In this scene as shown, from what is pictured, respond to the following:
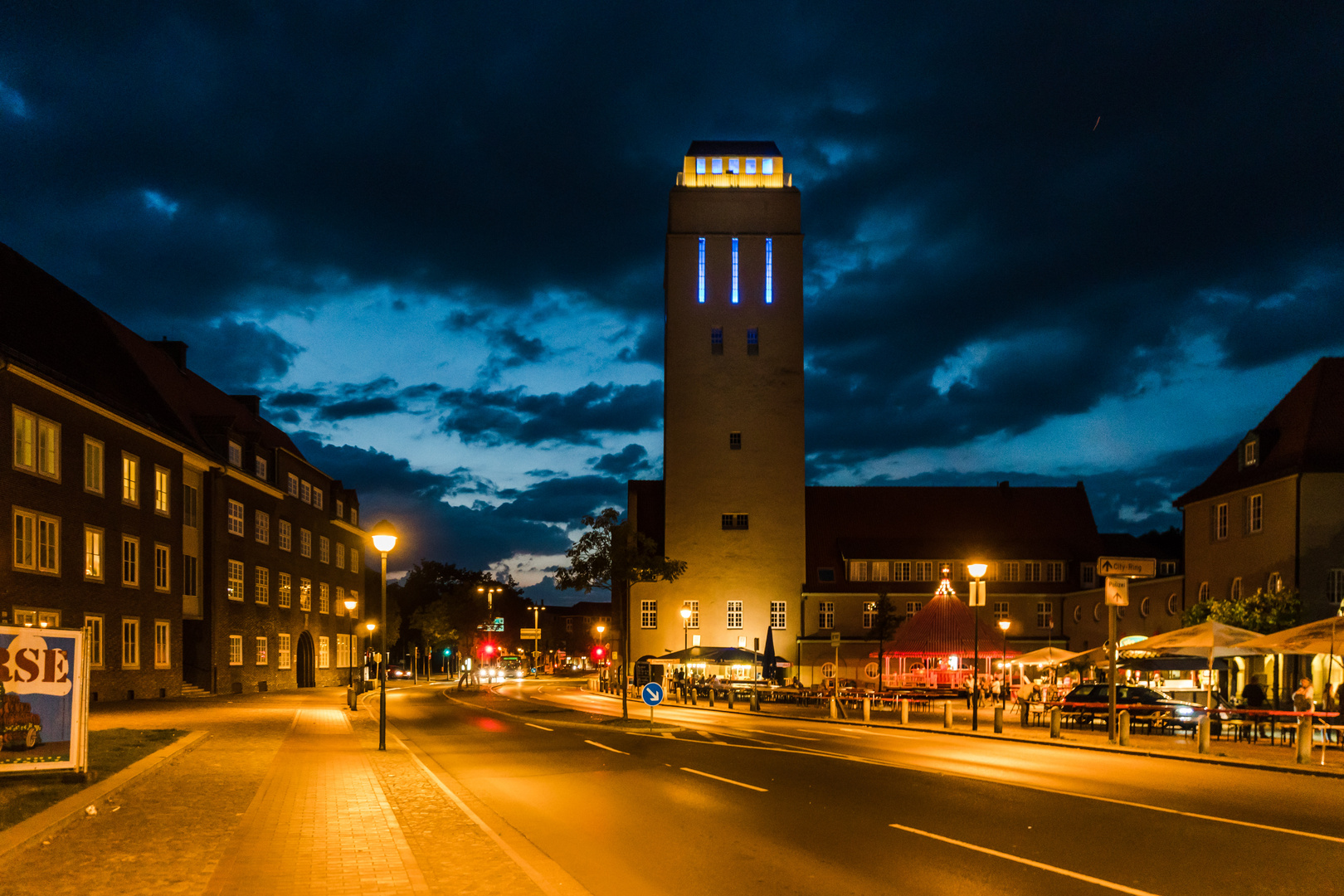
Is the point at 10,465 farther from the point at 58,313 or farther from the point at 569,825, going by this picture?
the point at 569,825

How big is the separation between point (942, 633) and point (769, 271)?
118ft

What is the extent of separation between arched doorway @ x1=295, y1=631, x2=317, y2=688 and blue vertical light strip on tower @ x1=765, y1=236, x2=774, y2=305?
114 ft

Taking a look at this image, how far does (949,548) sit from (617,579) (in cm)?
2158

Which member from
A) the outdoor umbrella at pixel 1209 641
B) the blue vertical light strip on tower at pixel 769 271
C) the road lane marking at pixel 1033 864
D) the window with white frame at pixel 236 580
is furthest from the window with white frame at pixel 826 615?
the road lane marking at pixel 1033 864

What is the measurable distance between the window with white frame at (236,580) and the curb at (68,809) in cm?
3449

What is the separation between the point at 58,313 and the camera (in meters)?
40.7

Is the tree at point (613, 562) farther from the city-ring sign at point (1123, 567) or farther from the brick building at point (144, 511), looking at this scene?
the city-ring sign at point (1123, 567)

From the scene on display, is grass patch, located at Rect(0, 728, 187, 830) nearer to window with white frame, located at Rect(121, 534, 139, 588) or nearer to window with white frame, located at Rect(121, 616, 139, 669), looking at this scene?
window with white frame, located at Rect(121, 616, 139, 669)

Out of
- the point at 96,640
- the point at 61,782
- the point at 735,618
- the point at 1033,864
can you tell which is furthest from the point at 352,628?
the point at 1033,864

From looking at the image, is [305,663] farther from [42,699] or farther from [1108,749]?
[42,699]

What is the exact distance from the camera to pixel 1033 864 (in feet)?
33.3

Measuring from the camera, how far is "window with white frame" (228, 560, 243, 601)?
5159cm

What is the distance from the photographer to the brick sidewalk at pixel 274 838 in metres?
8.84

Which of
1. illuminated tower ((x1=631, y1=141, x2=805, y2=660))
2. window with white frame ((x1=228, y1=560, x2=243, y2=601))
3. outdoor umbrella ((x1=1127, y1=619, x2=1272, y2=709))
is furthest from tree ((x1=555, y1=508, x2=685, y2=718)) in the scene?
outdoor umbrella ((x1=1127, y1=619, x2=1272, y2=709))
